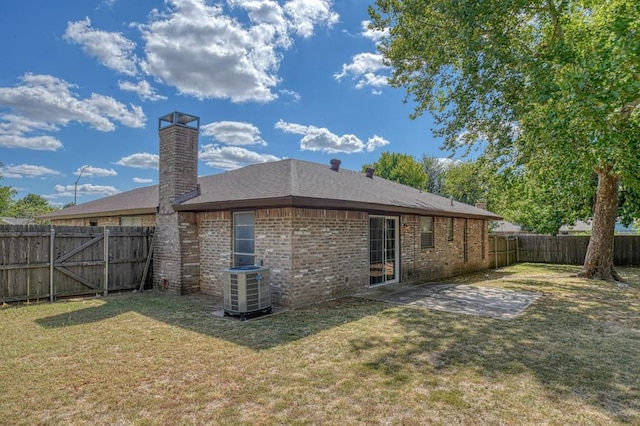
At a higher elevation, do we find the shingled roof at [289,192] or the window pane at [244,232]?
the shingled roof at [289,192]

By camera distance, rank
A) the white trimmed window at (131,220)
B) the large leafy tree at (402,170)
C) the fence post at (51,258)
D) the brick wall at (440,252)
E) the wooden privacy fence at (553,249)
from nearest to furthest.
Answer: the fence post at (51,258)
the brick wall at (440,252)
the white trimmed window at (131,220)
the wooden privacy fence at (553,249)
the large leafy tree at (402,170)

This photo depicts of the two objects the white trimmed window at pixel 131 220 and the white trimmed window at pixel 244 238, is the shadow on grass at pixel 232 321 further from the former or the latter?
the white trimmed window at pixel 131 220

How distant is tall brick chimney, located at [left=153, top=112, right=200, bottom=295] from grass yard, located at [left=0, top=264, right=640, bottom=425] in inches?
89.3

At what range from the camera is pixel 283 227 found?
306 inches

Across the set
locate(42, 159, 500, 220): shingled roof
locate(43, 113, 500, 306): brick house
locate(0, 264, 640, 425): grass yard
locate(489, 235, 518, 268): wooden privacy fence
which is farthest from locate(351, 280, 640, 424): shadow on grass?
locate(489, 235, 518, 268): wooden privacy fence

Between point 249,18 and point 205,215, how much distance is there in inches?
263

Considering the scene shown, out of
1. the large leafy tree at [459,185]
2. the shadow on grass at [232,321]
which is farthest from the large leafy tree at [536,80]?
the large leafy tree at [459,185]

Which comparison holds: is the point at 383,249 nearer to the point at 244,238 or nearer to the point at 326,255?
the point at 326,255

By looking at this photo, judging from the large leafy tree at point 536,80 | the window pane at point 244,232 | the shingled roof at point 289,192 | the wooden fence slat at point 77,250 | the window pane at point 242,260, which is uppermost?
the large leafy tree at point 536,80

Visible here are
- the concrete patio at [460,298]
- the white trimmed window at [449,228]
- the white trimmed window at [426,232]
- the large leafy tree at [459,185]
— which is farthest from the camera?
the large leafy tree at [459,185]

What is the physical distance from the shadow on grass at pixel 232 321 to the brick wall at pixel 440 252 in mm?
3551

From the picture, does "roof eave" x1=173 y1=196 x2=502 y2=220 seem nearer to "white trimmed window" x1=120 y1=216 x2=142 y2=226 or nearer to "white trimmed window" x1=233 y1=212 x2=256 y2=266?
"white trimmed window" x1=233 y1=212 x2=256 y2=266

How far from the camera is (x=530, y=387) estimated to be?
3822 mm

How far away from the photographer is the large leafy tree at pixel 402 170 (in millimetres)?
39469
